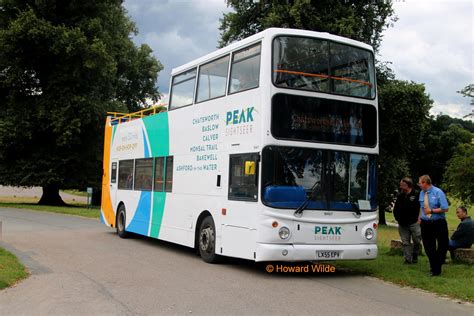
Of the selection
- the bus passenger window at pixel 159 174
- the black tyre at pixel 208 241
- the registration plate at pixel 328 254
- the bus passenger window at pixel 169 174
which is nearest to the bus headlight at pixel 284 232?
the registration plate at pixel 328 254

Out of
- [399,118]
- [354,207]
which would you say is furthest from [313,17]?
[354,207]

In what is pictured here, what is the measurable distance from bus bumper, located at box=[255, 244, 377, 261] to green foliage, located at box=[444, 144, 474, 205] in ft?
69.1

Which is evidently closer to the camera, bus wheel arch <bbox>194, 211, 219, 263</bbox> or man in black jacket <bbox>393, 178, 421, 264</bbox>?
man in black jacket <bbox>393, 178, 421, 264</bbox>

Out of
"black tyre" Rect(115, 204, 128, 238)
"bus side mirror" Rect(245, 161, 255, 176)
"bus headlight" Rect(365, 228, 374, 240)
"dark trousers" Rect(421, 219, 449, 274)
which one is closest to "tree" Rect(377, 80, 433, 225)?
"black tyre" Rect(115, 204, 128, 238)

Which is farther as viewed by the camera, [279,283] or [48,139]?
[48,139]

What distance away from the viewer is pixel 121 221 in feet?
59.6

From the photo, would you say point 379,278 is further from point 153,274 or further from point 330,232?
point 153,274

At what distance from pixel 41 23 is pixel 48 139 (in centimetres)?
744

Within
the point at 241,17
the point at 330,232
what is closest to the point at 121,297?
the point at 330,232

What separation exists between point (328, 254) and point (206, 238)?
9.86 feet

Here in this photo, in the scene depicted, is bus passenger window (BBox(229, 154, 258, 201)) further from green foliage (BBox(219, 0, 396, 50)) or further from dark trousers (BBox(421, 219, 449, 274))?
green foliage (BBox(219, 0, 396, 50))

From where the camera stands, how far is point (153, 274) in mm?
10742

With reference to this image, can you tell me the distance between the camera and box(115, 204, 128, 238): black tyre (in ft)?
58.5

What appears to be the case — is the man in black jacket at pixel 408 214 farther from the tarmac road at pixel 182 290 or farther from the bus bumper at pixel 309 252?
the tarmac road at pixel 182 290
